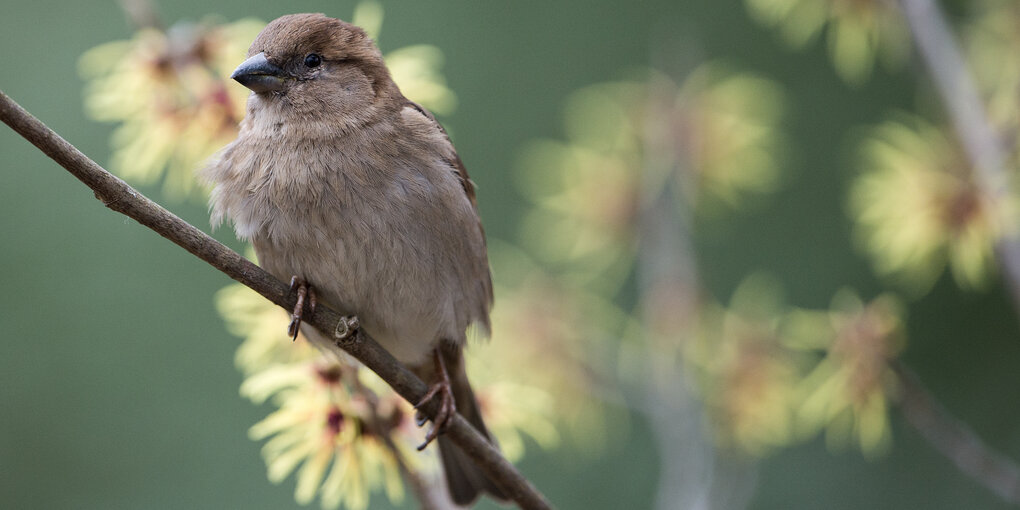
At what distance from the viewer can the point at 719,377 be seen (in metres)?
2.79

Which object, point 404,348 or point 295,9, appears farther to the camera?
point 295,9

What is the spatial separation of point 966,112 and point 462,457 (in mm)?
1549

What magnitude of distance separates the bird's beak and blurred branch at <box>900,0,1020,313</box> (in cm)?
159

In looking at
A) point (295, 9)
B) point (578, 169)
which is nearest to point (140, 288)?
point (295, 9)

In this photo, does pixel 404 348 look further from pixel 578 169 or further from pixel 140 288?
pixel 140 288

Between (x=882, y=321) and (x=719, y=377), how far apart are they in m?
0.53

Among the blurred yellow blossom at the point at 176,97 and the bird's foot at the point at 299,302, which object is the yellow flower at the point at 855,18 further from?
the bird's foot at the point at 299,302

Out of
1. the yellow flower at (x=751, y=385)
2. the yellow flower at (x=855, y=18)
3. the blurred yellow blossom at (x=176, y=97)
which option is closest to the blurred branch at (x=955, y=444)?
the yellow flower at (x=751, y=385)

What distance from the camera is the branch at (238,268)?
5.36 ft

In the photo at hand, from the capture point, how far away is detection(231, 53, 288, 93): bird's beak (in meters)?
2.25

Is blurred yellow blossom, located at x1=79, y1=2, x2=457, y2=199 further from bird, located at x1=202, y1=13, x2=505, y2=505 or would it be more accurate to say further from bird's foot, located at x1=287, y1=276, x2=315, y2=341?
bird's foot, located at x1=287, y1=276, x2=315, y2=341

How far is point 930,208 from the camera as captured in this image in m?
2.56

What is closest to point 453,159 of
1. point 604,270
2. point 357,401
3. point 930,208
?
point 357,401

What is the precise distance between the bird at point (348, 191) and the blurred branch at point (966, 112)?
4.08ft
